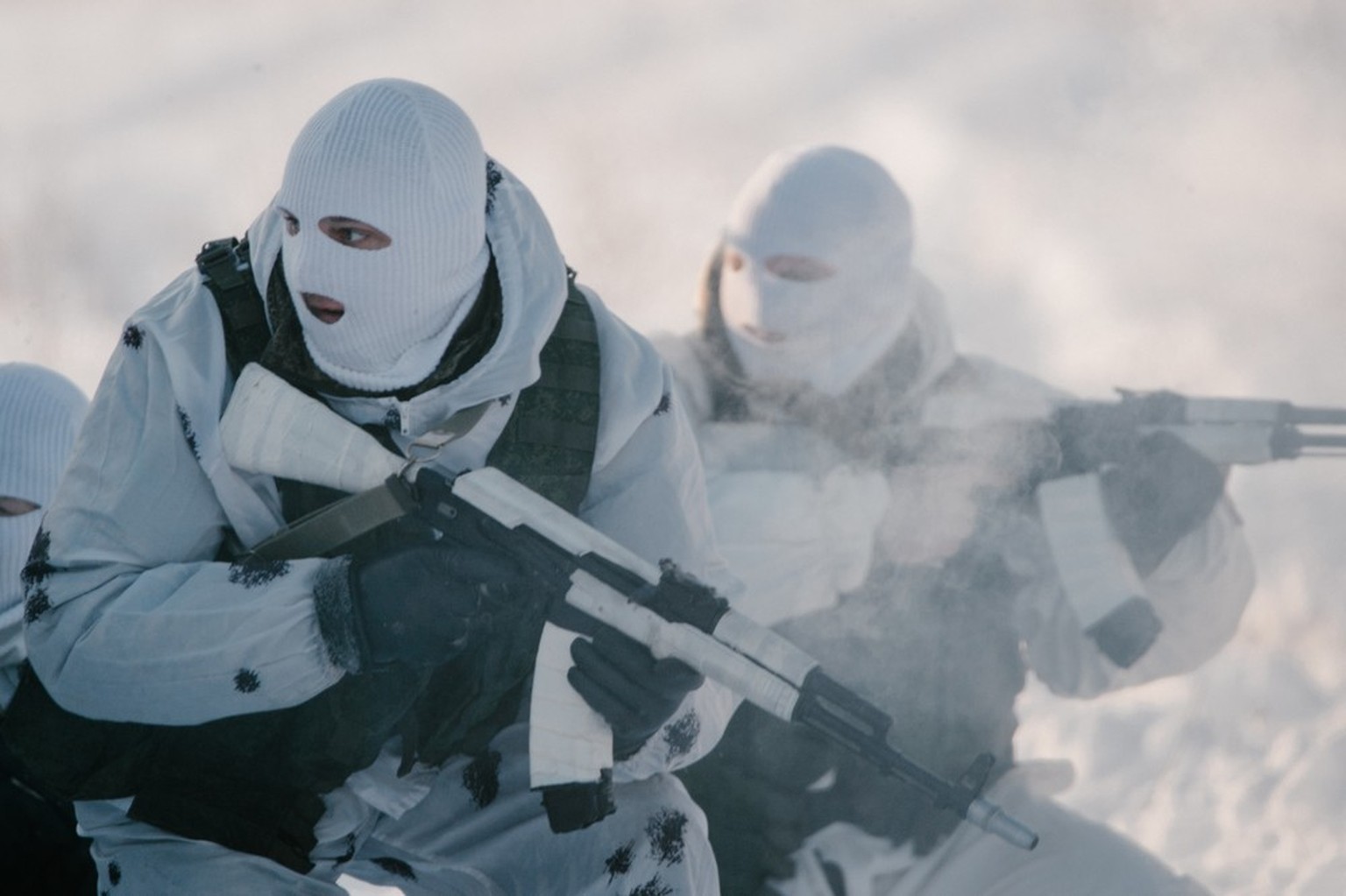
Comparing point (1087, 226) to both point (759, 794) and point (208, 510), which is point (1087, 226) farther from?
point (208, 510)

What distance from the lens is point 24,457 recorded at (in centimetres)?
348

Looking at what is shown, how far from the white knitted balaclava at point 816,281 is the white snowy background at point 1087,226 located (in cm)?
69

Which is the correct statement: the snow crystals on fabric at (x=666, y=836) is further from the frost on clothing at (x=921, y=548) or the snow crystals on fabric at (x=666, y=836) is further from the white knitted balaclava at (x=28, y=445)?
the white knitted balaclava at (x=28, y=445)

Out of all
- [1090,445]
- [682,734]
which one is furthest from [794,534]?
[682,734]

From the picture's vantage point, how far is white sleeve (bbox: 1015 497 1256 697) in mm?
4316

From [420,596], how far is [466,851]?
21.3 inches

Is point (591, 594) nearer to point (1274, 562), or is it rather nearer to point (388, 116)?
point (388, 116)

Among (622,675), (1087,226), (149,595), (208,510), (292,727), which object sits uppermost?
(1087,226)

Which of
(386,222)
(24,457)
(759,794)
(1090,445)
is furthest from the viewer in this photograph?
(1090,445)

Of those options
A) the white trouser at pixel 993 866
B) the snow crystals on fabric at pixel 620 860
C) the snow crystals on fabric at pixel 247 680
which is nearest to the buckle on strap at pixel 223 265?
the snow crystals on fabric at pixel 247 680

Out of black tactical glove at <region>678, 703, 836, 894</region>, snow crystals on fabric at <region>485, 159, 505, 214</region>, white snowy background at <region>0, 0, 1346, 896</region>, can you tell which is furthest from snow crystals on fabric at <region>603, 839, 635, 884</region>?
white snowy background at <region>0, 0, 1346, 896</region>

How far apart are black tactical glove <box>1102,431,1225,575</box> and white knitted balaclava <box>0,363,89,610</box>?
2.34m

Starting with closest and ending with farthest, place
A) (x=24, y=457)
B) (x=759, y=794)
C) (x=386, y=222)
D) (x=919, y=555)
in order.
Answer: (x=386, y=222) < (x=24, y=457) < (x=759, y=794) < (x=919, y=555)

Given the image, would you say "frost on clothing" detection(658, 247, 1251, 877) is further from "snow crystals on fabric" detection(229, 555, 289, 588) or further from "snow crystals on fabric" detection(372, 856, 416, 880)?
"snow crystals on fabric" detection(229, 555, 289, 588)
